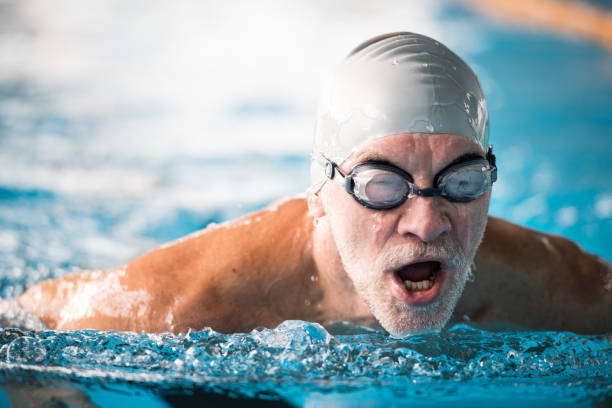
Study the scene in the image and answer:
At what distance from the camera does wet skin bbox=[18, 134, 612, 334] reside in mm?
2285

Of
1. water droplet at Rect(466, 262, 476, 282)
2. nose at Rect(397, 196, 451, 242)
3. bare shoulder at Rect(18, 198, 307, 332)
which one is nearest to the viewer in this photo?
nose at Rect(397, 196, 451, 242)

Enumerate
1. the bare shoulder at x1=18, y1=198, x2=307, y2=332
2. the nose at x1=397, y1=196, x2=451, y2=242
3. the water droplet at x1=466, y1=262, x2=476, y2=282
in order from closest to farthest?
the nose at x1=397, y1=196, x2=451, y2=242 < the bare shoulder at x1=18, y1=198, x2=307, y2=332 < the water droplet at x1=466, y1=262, x2=476, y2=282

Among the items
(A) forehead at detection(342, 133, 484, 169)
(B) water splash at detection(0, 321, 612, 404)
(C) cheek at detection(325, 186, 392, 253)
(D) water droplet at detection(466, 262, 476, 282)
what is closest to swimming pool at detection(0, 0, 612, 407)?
(B) water splash at detection(0, 321, 612, 404)

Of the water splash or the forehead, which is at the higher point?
the forehead

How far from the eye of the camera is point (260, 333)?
252cm

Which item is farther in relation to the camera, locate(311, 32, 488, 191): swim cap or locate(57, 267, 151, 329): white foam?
locate(57, 267, 151, 329): white foam

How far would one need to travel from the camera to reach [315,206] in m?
2.58

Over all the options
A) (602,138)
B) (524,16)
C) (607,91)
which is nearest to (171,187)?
(602,138)

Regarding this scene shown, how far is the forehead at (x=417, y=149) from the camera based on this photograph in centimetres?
227

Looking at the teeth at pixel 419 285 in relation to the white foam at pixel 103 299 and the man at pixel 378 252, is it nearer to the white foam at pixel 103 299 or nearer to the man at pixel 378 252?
the man at pixel 378 252

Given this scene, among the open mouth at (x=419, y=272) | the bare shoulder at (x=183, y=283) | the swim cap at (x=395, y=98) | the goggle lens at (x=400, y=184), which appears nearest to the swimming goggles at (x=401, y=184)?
the goggle lens at (x=400, y=184)

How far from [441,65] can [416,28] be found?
6238 mm

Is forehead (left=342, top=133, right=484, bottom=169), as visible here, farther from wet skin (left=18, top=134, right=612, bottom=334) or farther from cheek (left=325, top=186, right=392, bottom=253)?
cheek (left=325, top=186, right=392, bottom=253)

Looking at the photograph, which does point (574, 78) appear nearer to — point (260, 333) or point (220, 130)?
point (220, 130)
